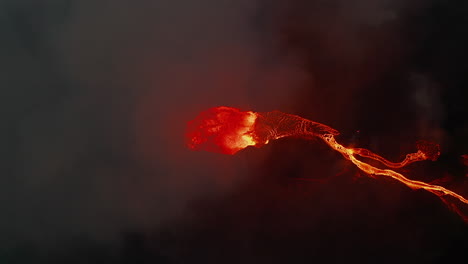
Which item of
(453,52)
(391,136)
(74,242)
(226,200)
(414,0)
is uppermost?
(414,0)

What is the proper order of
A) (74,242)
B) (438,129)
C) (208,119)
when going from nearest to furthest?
(208,119), (438,129), (74,242)

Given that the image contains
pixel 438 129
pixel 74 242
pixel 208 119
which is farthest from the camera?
pixel 74 242

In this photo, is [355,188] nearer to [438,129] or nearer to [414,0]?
[438,129]

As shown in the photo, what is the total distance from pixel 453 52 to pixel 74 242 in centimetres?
924

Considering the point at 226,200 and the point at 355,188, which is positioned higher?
the point at 355,188

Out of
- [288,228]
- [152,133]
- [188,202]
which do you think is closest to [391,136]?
[288,228]

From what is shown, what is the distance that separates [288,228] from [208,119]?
2911 millimetres

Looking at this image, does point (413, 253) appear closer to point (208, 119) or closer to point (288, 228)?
point (288, 228)

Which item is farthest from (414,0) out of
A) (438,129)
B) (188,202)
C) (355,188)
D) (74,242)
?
(74,242)

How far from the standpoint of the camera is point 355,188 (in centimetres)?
734

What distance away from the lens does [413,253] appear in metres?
7.12

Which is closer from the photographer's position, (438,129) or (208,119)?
(208,119)

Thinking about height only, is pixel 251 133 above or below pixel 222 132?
above

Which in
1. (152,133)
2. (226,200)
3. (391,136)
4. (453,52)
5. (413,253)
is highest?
(453,52)
